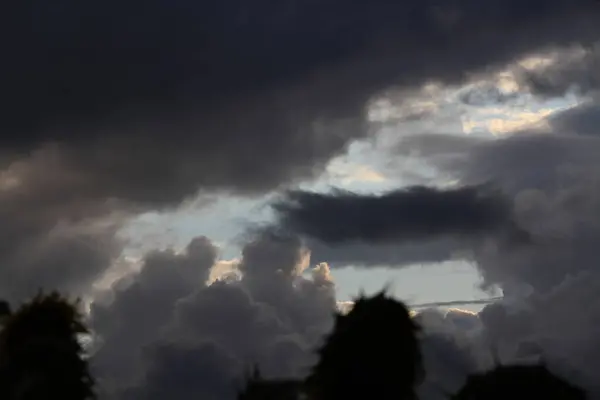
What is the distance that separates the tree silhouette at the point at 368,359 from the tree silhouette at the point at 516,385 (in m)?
27.8

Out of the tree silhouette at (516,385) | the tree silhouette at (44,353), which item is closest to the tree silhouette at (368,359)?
the tree silhouette at (44,353)

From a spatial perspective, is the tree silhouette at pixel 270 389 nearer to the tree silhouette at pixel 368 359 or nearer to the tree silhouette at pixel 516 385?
the tree silhouette at pixel 516 385

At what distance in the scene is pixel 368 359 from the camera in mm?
26000

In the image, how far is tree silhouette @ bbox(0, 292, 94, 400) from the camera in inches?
1029

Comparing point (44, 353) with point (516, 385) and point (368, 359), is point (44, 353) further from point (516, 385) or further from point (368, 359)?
point (516, 385)

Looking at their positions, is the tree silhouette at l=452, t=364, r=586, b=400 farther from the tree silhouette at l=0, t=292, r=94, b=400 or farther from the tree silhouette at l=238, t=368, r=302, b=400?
the tree silhouette at l=0, t=292, r=94, b=400

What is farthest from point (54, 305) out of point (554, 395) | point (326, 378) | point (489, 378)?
point (554, 395)

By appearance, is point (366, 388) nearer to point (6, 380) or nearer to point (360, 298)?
point (360, 298)

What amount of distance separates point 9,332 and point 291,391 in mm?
37960

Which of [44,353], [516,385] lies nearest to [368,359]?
[44,353]

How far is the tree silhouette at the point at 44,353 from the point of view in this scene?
2612 cm

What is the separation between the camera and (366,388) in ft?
83.9

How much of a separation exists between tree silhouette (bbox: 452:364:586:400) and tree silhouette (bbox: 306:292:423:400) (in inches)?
1095

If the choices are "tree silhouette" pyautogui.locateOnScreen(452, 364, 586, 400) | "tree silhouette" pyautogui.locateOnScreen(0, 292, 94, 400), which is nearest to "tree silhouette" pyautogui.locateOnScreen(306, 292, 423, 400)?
"tree silhouette" pyautogui.locateOnScreen(0, 292, 94, 400)
